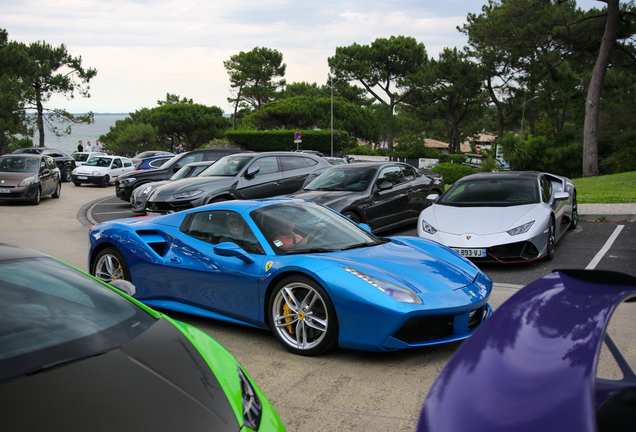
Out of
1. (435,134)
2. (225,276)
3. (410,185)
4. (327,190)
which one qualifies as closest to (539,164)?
(410,185)

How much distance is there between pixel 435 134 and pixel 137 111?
2271 inches

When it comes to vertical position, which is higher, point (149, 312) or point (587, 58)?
point (587, 58)

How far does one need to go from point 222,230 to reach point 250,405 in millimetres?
2965

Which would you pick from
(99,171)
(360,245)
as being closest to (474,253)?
(360,245)

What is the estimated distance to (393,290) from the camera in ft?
12.6

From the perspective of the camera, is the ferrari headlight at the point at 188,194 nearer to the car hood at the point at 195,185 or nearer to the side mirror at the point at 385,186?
the car hood at the point at 195,185

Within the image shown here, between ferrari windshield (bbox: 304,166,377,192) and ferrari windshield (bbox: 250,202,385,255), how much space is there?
15.1 ft

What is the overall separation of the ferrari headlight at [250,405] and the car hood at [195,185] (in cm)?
895

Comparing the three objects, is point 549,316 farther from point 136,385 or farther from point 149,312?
point 149,312

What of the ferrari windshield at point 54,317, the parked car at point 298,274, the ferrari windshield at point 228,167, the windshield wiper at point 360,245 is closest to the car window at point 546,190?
the parked car at point 298,274

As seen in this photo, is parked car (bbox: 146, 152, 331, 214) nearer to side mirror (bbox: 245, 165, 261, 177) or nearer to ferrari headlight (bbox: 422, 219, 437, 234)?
side mirror (bbox: 245, 165, 261, 177)

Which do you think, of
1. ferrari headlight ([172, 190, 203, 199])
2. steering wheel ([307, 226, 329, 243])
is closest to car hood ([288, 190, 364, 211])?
ferrari headlight ([172, 190, 203, 199])

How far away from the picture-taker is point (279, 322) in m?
4.25

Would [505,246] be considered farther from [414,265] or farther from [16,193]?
[16,193]
